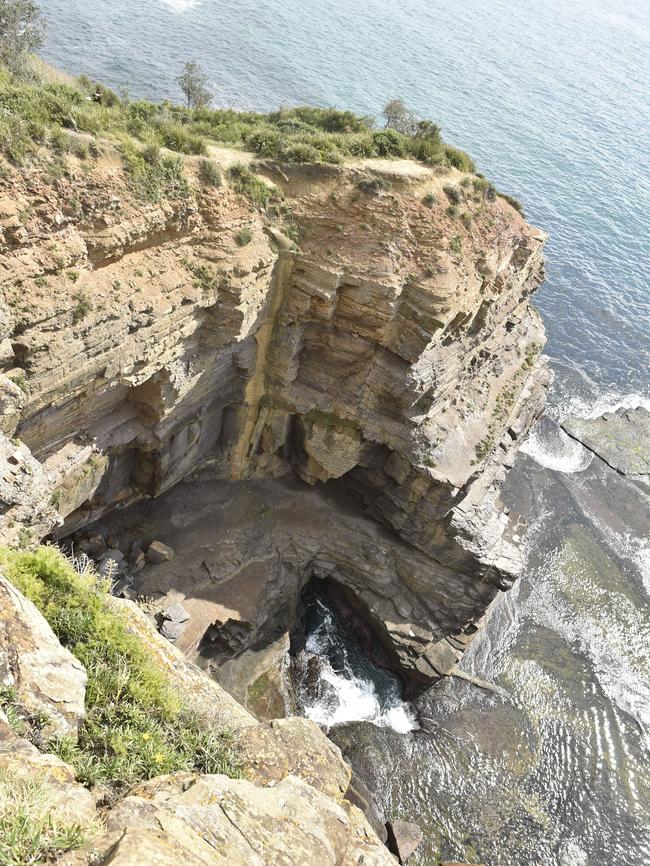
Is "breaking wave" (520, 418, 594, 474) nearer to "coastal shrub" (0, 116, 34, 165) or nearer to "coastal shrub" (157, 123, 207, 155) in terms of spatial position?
"coastal shrub" (157, 123, 207, 155)

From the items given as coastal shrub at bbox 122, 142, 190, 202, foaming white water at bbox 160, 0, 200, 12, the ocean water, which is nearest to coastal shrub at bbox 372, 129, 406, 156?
coastal shrub at bbox 122, 142, 190, 202

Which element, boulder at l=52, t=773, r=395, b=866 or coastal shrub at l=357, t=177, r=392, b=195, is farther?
coastal shrub at l=357, t=177, r=392, b=195

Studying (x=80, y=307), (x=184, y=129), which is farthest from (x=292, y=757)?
(x=184, y=129)

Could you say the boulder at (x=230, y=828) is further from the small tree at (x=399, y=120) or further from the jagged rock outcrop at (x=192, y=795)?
the small tree at (x=399, y=120)

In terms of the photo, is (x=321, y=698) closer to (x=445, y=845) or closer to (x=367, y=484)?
(x=445, y=845)

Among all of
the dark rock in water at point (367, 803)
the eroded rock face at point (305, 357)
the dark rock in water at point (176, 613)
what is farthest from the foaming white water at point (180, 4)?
the dark rock in water at point (367, 803)

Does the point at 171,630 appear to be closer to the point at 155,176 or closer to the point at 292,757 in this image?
the point at 292,757

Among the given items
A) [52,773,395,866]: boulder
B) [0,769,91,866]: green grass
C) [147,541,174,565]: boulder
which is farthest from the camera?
[147,541,174,565]: boulder
